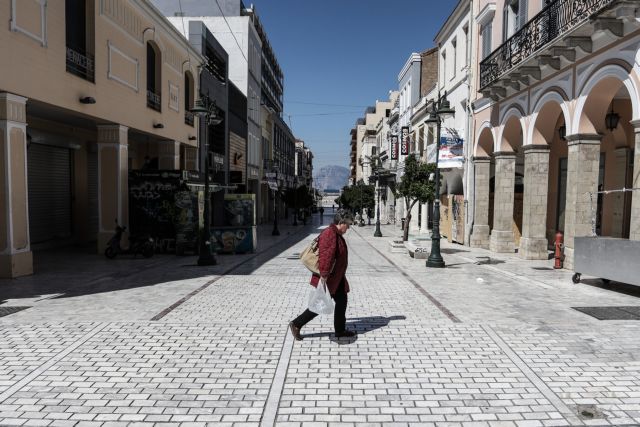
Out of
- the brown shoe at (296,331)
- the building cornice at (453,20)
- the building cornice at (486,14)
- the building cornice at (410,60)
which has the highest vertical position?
the building cornice at (410,60)

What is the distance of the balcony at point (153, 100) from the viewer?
18.5 m

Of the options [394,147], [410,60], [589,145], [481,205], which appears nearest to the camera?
[589,145]

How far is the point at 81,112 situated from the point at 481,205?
1530 cm

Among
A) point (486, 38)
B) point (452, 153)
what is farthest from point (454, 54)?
point (452, 153)

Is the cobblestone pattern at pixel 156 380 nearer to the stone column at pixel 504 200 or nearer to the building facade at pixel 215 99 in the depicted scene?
the stone column at pixel 504 200

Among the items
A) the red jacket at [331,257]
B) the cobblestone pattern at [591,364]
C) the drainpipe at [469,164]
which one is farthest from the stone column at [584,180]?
the red jacket at [331,257]

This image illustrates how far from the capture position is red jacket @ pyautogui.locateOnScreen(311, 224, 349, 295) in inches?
238

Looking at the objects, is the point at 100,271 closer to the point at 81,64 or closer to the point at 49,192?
the point at 81,64

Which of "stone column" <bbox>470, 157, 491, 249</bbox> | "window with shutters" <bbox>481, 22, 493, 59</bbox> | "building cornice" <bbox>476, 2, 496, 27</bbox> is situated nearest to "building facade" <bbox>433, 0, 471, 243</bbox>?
"stone column" <bbox>470, 157, 491, 249</bbox>

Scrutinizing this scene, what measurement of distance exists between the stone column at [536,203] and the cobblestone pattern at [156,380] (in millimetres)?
11254

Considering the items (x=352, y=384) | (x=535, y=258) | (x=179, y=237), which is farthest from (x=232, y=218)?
(x=352, y=384)

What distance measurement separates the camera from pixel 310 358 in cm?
584

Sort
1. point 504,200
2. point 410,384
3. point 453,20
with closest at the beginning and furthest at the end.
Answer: point 410,384 < point 504,200 < point 453,20

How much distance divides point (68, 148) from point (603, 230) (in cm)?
1998
